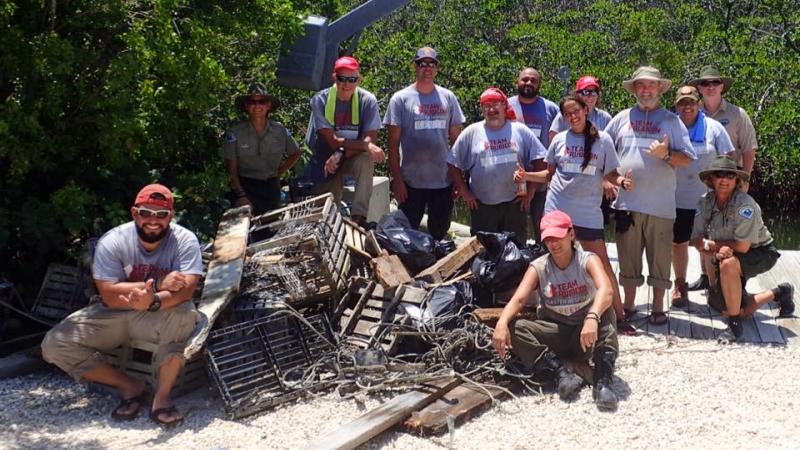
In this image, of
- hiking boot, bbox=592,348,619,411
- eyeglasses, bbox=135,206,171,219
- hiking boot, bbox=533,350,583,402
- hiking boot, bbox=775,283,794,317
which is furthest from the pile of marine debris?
hiking boot, bbox=775,283,794,317

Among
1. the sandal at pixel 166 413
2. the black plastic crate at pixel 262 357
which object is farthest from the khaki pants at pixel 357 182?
the sandal at pixel 166 413

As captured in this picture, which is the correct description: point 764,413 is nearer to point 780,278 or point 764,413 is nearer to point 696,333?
point 696,333

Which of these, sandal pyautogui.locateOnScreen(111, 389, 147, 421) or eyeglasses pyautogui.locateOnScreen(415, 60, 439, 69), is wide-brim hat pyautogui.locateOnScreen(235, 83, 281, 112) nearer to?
eyeglasses pyautogui.locateOnScreen(415, 60, 439, 69)

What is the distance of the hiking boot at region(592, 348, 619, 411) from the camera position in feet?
18.7

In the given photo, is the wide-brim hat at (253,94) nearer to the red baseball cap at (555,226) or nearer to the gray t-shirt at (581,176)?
the gray t-shirt at (581,176)

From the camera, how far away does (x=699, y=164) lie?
7.43m

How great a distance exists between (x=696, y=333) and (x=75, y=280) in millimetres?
4675

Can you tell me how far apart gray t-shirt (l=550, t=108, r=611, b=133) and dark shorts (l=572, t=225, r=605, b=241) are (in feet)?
3.20

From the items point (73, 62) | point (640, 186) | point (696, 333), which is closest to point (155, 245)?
point (73, 62)

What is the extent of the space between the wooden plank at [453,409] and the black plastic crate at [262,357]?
814 millimetres

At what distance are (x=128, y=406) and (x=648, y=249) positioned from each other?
158 inches

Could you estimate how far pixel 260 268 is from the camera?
21.7 ft

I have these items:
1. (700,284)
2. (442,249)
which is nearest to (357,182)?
(442,249)

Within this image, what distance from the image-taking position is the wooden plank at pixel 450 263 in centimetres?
701
